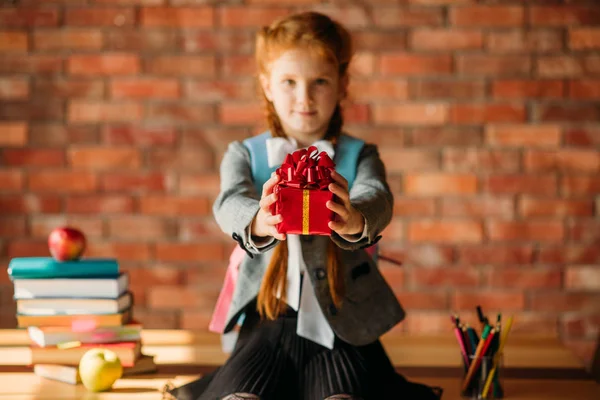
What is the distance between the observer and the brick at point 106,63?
247 cm

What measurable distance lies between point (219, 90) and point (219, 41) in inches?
5.7

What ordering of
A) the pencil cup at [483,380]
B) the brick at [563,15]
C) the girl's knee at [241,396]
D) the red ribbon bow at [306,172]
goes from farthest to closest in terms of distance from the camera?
the brick at [563,15] < the pencil cup at [483,380] < the girl's knee at [241,396] < the red ribbon bow at [306,172]

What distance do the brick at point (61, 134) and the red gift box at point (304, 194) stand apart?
1.39 m

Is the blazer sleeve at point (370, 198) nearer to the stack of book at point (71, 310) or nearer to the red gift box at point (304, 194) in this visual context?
the red gift box at point (304, 194)

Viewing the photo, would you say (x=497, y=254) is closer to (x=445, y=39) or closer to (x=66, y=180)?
(x=445, y=39)

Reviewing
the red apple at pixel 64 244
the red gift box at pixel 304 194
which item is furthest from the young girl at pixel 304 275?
the red apple at pixel 64 244

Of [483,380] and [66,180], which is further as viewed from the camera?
[66,180]

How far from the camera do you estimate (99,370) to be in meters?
1.51

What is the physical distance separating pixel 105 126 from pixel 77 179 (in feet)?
0.61

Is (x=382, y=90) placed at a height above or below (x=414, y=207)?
above

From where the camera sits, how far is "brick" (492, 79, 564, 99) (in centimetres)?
243

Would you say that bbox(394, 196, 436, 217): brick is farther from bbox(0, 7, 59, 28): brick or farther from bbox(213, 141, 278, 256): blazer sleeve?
bbox(0, 7, 59, 28): brick

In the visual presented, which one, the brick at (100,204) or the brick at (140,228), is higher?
the brick at (100,204)

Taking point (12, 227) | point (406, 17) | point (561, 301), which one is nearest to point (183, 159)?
point (12, 227)
